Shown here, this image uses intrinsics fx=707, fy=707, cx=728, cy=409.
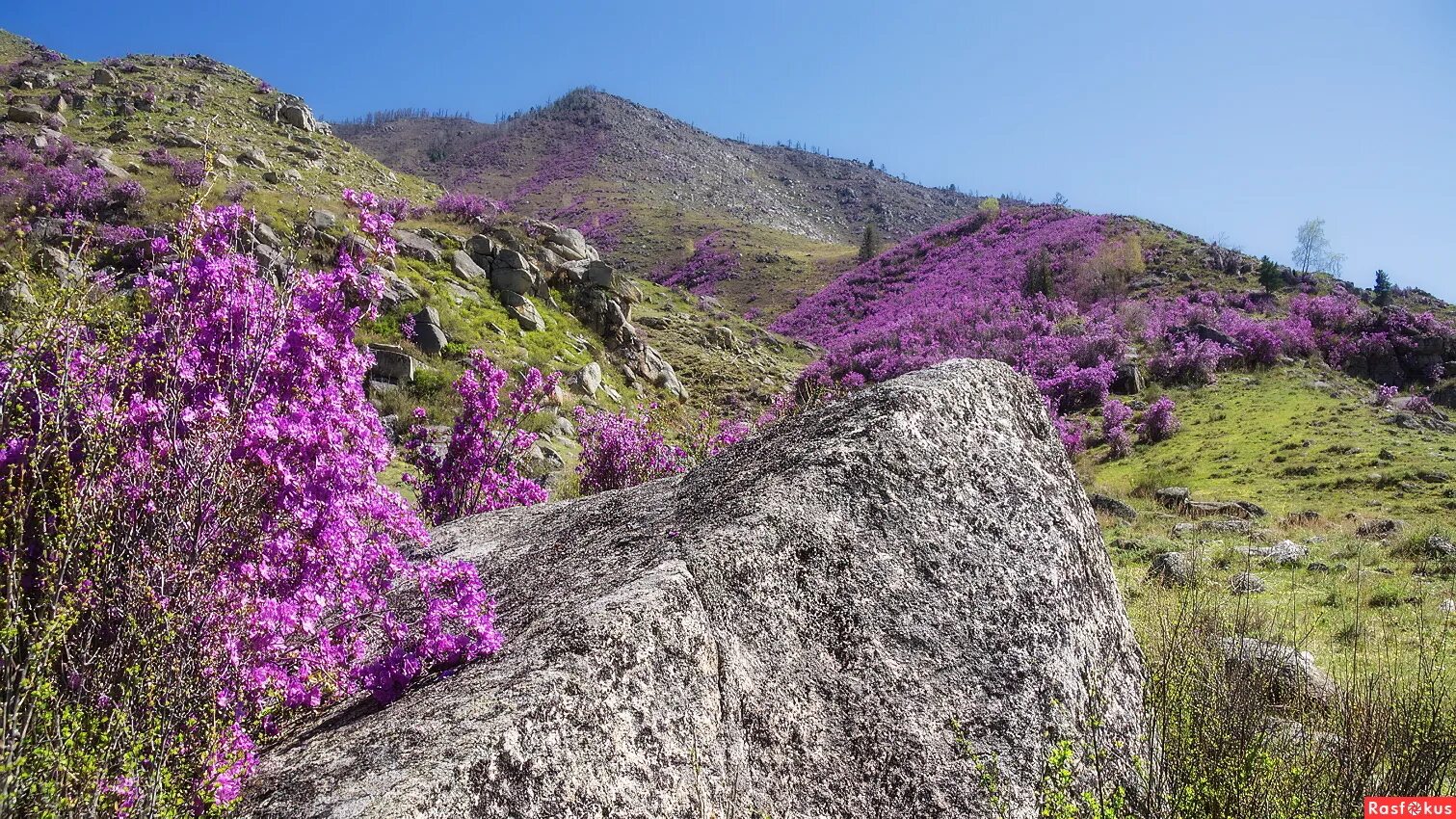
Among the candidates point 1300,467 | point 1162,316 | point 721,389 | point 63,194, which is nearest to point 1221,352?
point 1162,316

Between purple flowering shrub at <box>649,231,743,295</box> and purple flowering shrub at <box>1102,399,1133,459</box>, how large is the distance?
37.3 meters

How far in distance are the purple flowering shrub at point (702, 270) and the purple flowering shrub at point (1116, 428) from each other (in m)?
37.3

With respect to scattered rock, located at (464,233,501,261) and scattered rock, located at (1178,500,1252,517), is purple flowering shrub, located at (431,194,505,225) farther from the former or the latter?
scattered rock, located at (1178,500,1252,517)

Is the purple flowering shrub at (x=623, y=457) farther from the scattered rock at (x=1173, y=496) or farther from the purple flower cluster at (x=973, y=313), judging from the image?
the purple flower cluster at (x=973, y=313)

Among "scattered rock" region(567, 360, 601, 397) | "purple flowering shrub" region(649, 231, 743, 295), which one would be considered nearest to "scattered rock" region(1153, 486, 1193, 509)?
"scattered rock" region(567, 360, 601, 397)

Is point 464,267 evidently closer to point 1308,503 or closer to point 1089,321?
point 1308,503

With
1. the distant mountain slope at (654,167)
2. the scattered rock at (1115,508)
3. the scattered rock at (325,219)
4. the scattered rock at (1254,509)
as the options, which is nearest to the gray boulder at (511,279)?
the scattered rock at (325,219)

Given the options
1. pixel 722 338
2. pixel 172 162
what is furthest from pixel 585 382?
pixel 172 162

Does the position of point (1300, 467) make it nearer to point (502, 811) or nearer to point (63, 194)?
point (502, 811)

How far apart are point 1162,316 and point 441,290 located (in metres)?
27.9

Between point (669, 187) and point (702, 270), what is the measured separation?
39696 mm

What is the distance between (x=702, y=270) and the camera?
61688 mm

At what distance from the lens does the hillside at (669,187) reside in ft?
214

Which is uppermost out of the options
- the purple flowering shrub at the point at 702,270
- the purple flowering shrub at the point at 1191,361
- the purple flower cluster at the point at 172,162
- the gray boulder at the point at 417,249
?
the purple flowering shrub at the point at 702,270
